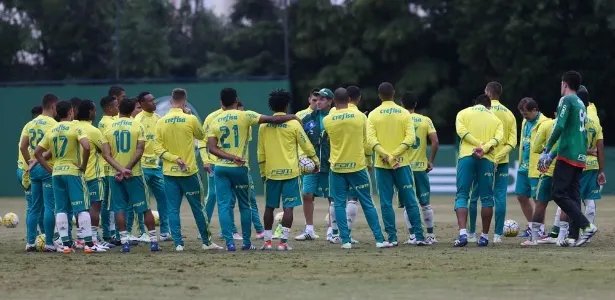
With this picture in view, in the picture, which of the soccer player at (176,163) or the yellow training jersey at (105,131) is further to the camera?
the yellow training jersey at (105,131)

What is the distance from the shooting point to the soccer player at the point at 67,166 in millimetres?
16172

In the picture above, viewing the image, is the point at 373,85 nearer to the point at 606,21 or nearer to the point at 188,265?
the point at 606,21

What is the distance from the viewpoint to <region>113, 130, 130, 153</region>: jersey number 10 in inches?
661

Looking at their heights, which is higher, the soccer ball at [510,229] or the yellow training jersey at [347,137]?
the yellow training jersey at [347,137]

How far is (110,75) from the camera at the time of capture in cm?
3566

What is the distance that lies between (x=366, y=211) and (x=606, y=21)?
21.6m

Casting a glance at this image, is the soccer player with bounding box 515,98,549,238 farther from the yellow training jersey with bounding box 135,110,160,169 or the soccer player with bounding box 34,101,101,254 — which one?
the soccer player with bounding box 34,101,101,254

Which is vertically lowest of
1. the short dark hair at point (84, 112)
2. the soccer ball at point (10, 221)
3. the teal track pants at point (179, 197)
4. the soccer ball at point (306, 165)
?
the soccer ball at point (10, 221)

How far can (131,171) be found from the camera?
16594 mm

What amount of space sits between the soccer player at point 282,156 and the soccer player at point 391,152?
21.8 inches

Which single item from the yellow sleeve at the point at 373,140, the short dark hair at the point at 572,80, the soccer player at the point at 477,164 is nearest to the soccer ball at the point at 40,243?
the yellow sleeve at the point at 373,140

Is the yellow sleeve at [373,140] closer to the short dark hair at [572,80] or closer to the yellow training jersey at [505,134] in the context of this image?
the yellow training jersey at [505,134]

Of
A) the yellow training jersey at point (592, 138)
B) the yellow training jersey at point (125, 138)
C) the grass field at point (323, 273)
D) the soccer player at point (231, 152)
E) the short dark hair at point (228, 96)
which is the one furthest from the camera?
the yellow training jersey at point (592, 138)

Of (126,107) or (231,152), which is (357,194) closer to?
(231,152)
